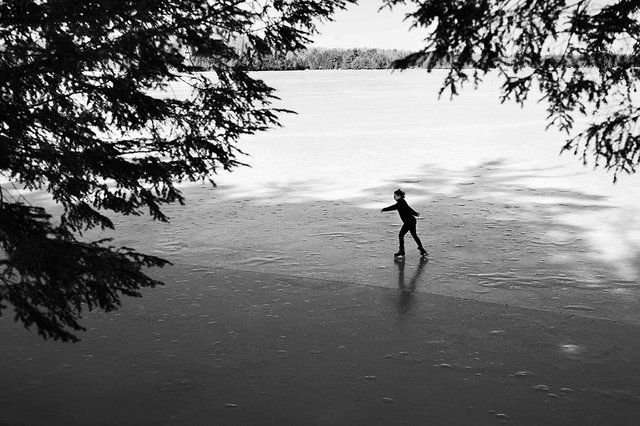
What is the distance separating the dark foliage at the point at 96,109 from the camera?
696 cm

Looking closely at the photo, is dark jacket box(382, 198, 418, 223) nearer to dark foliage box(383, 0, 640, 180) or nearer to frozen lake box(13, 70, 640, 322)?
frozen lake box(13, 70, 640, 322)

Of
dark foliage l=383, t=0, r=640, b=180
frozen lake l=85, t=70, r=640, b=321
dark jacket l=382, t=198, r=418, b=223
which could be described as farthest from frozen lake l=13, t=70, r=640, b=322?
dark foliage l=383, t=0, r=640, b=180

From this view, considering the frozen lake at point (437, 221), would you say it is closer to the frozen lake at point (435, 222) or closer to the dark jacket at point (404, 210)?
the frozen lake at point (435, 222)

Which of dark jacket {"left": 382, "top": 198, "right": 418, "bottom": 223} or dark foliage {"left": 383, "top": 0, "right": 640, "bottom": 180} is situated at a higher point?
dark foliage {"left": 383, "top": 0, "right": 640, "bottom": 180}

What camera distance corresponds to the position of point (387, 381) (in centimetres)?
819

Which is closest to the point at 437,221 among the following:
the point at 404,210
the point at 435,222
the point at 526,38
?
the point at 435,222

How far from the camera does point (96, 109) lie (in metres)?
8.59

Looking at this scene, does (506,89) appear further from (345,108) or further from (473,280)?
(345,108)

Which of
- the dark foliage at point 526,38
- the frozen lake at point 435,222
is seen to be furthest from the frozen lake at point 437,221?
the dark foliage at point 526,38

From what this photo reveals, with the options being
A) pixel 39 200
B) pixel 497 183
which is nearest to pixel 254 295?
pixel 39 200

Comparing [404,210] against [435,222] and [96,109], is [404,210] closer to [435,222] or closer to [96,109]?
[435,222]

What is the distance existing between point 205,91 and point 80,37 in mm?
1991

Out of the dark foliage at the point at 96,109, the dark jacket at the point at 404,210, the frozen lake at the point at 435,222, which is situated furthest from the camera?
the dark jacket at the point at 404,210

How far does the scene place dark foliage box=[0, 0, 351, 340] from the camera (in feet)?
22.8
